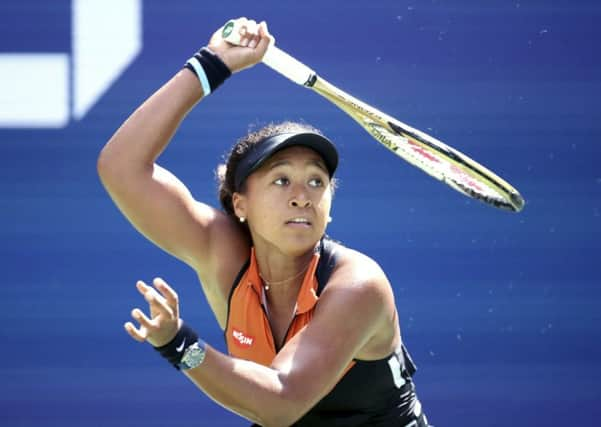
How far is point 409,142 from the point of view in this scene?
12.3 ft

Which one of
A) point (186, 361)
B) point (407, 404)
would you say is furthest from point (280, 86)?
point (186, 361)

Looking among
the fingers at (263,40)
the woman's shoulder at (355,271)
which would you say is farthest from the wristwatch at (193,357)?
the fingers at (263,40)

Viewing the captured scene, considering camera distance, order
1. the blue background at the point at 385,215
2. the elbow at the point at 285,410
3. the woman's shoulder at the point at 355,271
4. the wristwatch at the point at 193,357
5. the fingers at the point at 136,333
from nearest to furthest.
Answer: the fingers at the point at 136,333 → the wristwatch at the point at 193,357 → the elbow at the point at 285,410 → the woman's shoulder at the point at 355,271 → the blue background at the point at 385,215

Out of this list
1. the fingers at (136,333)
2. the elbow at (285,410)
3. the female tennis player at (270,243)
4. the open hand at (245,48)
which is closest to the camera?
the fingers at (136,333)

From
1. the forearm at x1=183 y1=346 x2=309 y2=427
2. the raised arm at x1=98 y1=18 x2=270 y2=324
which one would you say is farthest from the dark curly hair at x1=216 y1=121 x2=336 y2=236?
the forearm at x1=183 y1=346 x2=309 y2=427

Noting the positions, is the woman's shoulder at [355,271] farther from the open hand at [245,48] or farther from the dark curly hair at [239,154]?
the open hand at [245,48]

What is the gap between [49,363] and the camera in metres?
4.84

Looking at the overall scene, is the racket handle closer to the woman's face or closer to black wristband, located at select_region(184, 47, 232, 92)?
black wristband, located at select_region(184, 47, 232, 92)

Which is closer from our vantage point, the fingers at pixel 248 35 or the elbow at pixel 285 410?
the elbow at pixel 285 410

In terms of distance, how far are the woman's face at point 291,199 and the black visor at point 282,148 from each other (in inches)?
1.1

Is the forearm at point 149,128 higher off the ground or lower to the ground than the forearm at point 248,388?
higher

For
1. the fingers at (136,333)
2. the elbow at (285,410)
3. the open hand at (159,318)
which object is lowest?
the elbow at (285,410)

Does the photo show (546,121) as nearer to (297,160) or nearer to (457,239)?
(457,239)

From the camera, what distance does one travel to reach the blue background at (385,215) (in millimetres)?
4852
